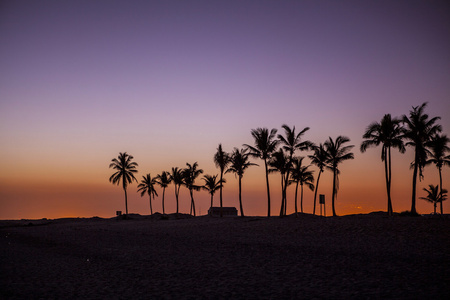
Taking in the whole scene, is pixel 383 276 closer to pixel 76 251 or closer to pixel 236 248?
pixel 236 248

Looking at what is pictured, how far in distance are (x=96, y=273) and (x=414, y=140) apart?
33241mm

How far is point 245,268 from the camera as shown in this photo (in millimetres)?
11688

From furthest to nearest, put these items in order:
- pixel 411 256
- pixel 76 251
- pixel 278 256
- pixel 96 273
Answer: pixel 76 251 → pixel 278 256 → pixel 411 256 → pixel 96 273

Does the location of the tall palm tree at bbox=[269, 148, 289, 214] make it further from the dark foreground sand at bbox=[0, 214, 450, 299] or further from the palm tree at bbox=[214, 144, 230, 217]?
the dark foreground sand at bbox=[0, 214, 450, 299]

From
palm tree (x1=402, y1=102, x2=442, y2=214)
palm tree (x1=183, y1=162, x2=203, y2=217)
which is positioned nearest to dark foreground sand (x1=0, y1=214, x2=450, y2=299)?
palm tree (x1=402, y1=102, x2=442, y2=214)

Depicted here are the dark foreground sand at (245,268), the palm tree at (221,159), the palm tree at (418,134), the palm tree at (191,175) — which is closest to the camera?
the dark foreground sand at (245,268)

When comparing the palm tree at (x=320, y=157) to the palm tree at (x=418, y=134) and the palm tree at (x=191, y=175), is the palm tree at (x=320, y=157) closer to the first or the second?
the palm tree at (x=418, y=134)

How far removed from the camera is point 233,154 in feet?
165

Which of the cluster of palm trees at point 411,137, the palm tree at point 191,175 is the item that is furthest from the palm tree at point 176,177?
the cluster of palm trees at point 411,137

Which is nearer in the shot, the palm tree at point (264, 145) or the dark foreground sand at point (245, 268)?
the dark foreground sand at point (245, 268)

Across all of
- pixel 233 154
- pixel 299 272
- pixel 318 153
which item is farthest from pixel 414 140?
pixel 299 272

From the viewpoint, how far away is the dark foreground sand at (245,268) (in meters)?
8.71

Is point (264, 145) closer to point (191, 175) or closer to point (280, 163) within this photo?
point (280, 163)

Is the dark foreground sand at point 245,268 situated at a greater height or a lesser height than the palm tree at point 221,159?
lesser
